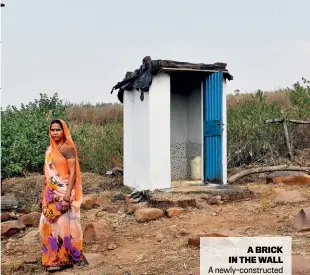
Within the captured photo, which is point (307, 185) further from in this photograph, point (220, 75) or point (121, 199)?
point (121, 199)

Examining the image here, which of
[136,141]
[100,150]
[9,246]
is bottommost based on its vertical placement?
[9,246]

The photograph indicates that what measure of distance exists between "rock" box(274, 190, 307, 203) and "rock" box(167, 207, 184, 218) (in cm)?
144

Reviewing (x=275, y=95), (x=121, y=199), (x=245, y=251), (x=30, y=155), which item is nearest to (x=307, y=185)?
(x=121, y=199)

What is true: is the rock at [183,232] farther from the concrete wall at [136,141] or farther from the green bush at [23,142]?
the green bush at [23,142]

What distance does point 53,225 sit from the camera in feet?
16.2

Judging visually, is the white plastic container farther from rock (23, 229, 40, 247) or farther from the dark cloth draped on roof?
rock (23, 229, 40, 247)

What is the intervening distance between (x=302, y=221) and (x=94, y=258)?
7.65 ft

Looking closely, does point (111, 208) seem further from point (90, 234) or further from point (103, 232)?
point (90, 234)

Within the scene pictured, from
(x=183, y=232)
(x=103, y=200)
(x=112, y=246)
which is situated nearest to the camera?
(x=112, y=246)

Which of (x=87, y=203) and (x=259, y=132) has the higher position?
(x=259, y=132)

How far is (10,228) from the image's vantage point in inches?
267

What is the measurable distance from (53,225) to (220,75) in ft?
14.5

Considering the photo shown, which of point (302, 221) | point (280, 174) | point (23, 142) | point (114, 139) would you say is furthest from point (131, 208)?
point (114, 139)

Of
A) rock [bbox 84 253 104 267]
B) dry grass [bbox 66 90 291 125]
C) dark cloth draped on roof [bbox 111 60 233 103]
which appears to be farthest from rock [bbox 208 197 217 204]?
dry grass [bbox 66 90 291 125]
